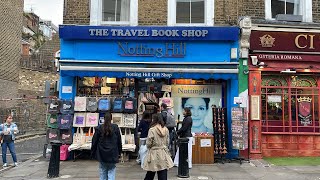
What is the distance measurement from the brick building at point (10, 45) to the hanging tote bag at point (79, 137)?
15.3 m

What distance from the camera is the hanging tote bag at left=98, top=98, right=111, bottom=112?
1233 centimetres

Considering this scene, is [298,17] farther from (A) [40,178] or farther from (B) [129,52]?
(A) [40,178]

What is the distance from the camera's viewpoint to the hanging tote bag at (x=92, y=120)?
12250 millimetres

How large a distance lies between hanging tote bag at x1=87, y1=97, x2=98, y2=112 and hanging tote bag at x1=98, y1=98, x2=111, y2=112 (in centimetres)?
14

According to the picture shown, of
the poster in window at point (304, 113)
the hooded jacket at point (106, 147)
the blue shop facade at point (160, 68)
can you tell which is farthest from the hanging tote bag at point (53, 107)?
the poster in window at point (304, 113)

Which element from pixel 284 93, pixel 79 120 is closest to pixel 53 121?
pixel 79 120

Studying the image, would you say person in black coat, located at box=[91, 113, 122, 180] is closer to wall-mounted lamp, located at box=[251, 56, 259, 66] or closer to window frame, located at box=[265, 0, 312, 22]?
wall-mounted lamp, located at box=[251, 56, 259, 66]

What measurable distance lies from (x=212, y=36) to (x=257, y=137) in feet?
12.2

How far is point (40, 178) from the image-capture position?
9.55 meters

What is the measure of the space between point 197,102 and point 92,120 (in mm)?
3642

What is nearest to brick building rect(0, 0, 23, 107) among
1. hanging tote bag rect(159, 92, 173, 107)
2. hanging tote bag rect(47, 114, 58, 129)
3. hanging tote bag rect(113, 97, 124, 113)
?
hanging tote bag rect(47, 114, 58, 129)

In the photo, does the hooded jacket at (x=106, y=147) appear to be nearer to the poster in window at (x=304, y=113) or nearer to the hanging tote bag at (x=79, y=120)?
the hanging tote bag at (x=79, y=120)

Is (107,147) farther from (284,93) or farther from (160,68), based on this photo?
(284,93)

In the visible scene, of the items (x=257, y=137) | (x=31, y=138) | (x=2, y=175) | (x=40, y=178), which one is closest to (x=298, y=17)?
(x=257, y=137)
